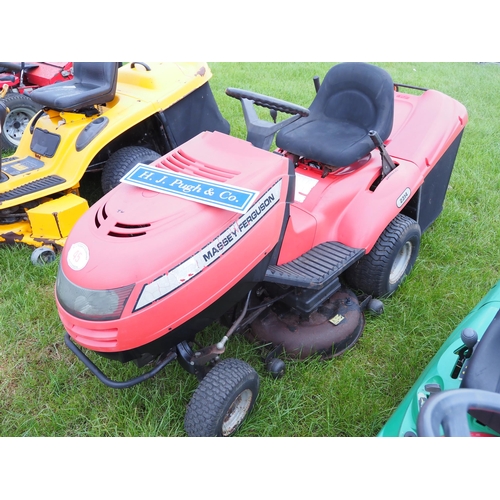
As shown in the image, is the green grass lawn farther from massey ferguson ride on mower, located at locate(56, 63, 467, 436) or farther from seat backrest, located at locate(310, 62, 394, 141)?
seat backrest, located at locate(310, 62, 394, 141)

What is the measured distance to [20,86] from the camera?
4.12 meters

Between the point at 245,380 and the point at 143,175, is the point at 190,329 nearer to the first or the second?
the point at 245,380

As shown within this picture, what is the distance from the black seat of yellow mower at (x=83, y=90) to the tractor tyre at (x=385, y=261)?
185 cm

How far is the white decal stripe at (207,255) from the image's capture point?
61.4 inches

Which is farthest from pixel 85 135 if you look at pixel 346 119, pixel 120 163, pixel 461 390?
pixel 461 390

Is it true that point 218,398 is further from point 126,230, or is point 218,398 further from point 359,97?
point 359,97

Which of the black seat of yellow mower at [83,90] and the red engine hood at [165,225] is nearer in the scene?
the red engine hood at [165,225]

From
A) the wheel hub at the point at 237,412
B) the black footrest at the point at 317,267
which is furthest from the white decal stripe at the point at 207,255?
the wheel hub at the point at 237,412

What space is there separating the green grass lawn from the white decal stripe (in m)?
0.66

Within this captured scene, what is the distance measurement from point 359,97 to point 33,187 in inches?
75.4

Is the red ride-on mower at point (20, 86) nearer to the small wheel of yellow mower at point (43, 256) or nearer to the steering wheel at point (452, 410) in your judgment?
the small wheel of yellow mower at point (43, 256)

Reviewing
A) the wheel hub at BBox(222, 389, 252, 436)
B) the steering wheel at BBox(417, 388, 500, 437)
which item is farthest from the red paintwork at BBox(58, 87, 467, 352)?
the steering wheel at BBox(417, 388, 500, 437)

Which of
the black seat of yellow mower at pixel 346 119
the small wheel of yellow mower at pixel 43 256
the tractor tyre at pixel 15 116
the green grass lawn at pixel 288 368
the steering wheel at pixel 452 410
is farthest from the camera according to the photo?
the tractor tyre at pixel 15 116

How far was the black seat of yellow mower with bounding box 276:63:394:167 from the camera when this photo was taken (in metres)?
2.39
